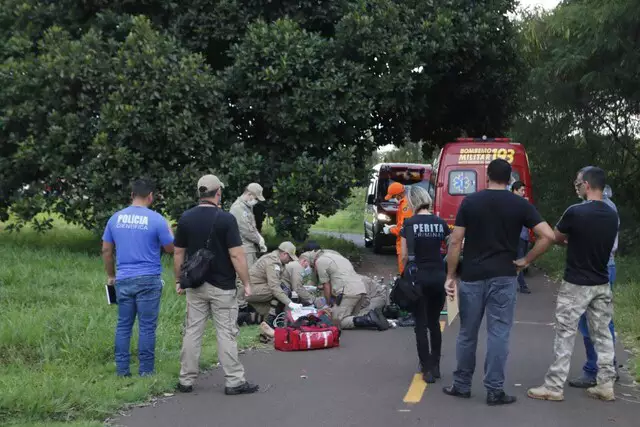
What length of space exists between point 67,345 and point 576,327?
5200 mm

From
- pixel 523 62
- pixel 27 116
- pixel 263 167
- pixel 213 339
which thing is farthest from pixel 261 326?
pixel 523 62

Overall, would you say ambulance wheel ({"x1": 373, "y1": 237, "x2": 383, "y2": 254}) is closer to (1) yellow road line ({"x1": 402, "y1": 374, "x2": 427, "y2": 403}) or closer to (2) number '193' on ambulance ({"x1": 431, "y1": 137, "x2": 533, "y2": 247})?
(2) number '193' on ambulance ({"x1": 431, "y1": 137, "x2": 533, "y2": 247})

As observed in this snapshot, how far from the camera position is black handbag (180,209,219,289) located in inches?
313

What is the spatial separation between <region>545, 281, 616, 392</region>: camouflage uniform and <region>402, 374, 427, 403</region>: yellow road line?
1115 millimetres

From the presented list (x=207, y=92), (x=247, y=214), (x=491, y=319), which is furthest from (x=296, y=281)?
(x=207, y=92)

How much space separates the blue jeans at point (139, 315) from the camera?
27.9 feet

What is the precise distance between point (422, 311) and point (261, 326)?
2.96m

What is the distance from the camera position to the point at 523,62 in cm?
2202

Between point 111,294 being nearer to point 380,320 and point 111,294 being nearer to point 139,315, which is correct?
point 139,315

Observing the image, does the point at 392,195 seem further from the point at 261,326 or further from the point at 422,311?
the point at 422,311

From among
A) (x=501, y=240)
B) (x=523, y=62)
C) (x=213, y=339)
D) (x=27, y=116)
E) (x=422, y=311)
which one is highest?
(x=523, y=62)

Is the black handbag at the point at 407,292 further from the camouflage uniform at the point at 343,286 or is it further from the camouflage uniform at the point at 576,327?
the camouflage uniform at the point at 343,286

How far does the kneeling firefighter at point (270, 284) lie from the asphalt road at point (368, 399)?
1317mm

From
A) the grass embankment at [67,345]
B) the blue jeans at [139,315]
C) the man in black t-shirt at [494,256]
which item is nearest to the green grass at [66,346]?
the grass embankment at [67,345]
